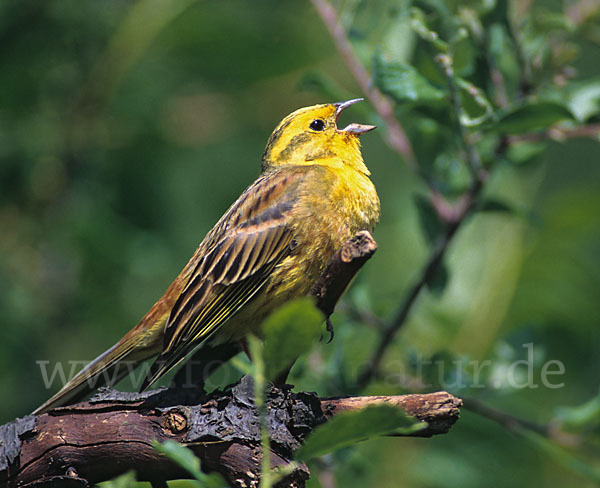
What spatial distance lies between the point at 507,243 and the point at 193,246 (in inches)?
81.7

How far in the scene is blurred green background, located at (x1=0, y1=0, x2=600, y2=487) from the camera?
4.93 m

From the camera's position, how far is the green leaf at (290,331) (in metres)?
1.84

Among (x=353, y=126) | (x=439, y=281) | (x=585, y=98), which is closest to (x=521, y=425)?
(x=439, y=281)

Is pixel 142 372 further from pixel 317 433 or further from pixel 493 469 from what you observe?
pixel 317 433

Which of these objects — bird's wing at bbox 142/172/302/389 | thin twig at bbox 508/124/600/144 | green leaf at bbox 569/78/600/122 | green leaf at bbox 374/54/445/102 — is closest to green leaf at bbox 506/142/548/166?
thin twig at bbox 508/124/600/144

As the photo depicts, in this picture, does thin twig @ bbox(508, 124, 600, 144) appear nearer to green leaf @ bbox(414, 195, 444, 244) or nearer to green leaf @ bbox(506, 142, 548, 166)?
green leaf @ bbox(506, 142, 548, 166)

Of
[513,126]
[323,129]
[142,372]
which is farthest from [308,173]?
[142,372]

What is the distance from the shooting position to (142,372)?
15.2ft

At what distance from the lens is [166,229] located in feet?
17.4

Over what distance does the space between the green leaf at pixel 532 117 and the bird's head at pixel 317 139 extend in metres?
1.03

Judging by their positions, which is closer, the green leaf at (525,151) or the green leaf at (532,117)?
the green leaf at (532,117)

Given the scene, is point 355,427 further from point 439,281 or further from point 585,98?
point 585,98

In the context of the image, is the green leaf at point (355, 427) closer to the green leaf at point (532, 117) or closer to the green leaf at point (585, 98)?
the green leaf at point (532, 117)

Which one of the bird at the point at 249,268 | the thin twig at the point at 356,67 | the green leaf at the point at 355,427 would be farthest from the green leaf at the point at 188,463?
the thin twig at the point at 356,67
